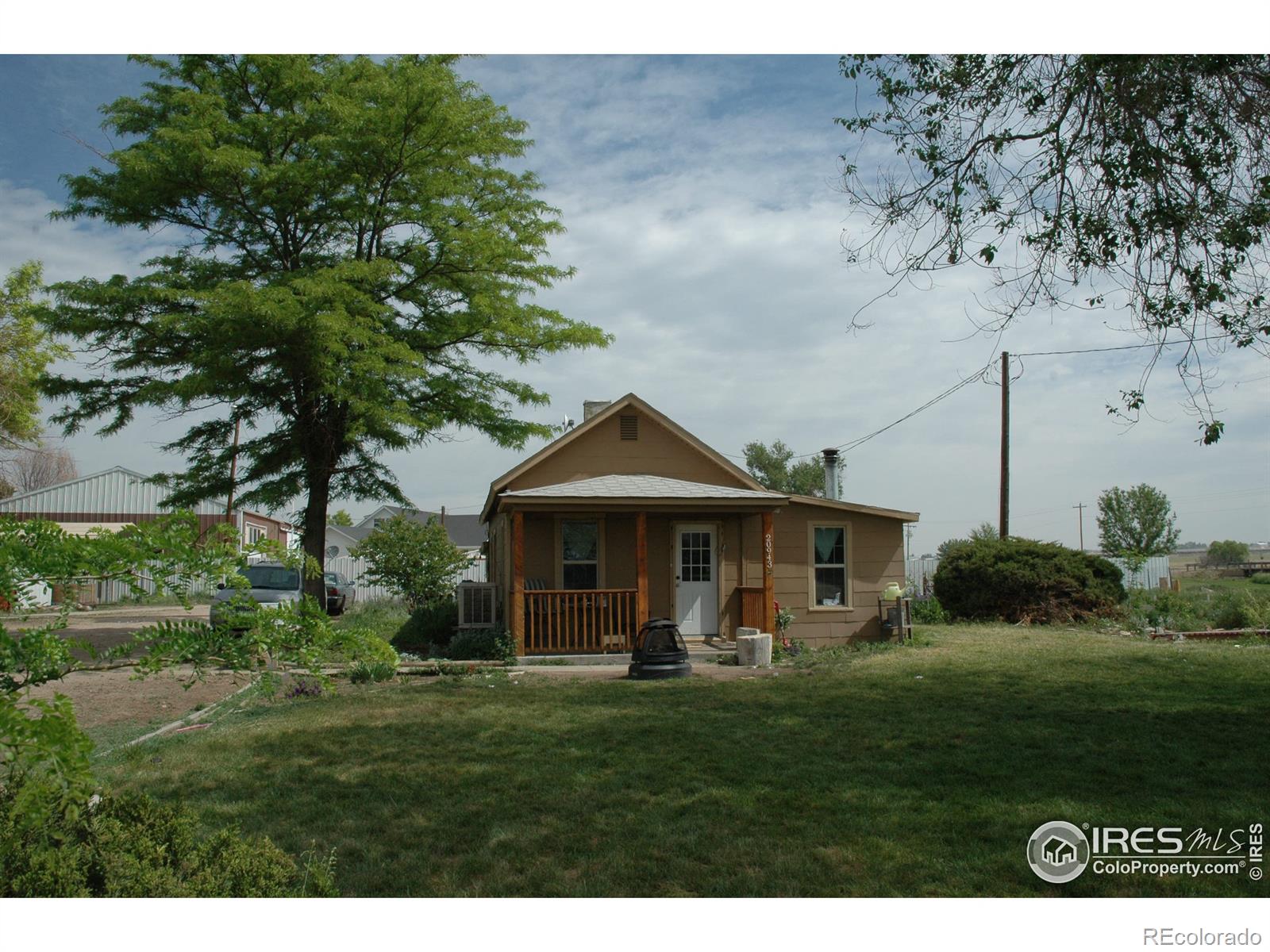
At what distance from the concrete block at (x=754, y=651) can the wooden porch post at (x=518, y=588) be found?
11.1ft

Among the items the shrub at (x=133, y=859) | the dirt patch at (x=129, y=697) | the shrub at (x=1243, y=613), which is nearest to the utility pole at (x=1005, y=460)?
the shrub at (x=1243, y=613)

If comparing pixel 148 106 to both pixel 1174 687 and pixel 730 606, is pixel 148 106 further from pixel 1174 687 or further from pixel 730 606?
pixel 1174 687

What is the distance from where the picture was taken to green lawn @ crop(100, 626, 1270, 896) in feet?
14.5

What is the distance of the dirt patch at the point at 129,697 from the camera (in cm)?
910

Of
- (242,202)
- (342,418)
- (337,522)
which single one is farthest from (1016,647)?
(337,522)

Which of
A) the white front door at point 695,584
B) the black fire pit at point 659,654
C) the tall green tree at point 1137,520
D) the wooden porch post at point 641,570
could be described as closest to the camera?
the black fire pit at point 659,654

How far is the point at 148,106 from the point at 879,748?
19316 millimetres

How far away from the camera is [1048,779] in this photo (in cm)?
601

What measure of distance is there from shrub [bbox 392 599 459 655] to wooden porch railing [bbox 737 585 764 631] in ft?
17.3

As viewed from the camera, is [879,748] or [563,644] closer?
[879,748]

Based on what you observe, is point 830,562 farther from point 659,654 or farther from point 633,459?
point 659,654

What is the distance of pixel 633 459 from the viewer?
52.7 ft

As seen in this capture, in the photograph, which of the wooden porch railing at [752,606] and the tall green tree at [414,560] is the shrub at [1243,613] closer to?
the wooden porch railing at [752,606]

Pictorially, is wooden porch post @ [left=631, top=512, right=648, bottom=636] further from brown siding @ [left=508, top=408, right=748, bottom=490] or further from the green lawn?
the green lawn
